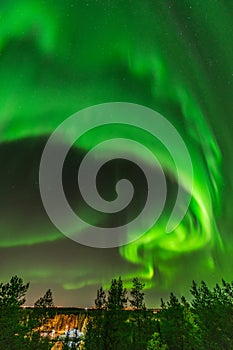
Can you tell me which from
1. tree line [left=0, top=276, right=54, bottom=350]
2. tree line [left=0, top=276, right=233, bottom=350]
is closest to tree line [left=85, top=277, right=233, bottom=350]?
tree line [left=0, top=276, right=233, bottom=350]

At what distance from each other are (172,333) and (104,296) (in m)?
8.24

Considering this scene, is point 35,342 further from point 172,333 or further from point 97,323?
point 172,333

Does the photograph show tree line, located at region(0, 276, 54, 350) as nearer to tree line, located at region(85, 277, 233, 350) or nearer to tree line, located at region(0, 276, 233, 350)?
tree line, located at region(0, 276, 233, 350)

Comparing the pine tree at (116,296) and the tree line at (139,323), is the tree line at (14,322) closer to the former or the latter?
the tree line at (139,323)

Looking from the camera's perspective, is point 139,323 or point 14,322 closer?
point 14,322

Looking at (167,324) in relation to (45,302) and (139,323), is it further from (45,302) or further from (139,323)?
(45,302)

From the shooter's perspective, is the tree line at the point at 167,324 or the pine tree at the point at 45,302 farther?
the pine tree at the point at 45,302

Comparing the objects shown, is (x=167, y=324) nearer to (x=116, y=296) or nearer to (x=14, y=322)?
(x=116, y=296)

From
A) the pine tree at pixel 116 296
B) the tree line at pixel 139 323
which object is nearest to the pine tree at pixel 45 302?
the tree line at pixel 139 323

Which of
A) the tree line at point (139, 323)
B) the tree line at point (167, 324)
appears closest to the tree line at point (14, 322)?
the tree line at point (139, 323)

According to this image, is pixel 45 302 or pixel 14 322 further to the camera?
pixel 45 302

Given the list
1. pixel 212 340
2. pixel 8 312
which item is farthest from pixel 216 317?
pixel 8 312

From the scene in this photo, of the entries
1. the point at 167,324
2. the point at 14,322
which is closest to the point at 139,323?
the point at 167,324

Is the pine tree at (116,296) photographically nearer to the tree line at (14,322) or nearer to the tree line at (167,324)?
the tree line at (167,324)
